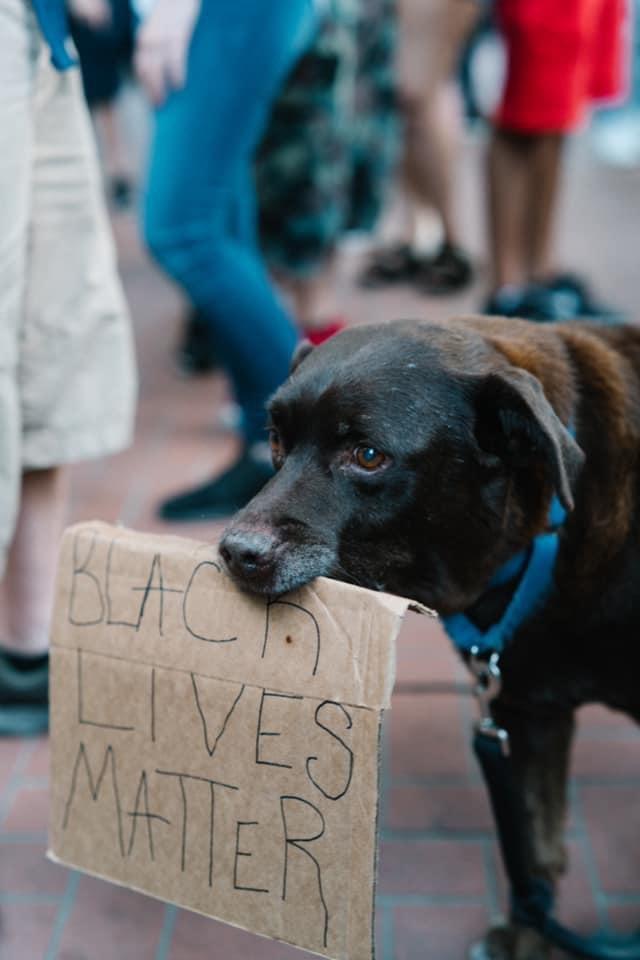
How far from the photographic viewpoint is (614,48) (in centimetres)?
543

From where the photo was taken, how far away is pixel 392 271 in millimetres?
6852

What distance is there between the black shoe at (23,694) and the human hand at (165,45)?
1.63 metres

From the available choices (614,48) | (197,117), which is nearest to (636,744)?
(197,117)

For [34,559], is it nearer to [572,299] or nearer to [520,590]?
[520,590]

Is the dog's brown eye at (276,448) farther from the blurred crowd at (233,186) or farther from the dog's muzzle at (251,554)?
the blurred crowd at (233,186)

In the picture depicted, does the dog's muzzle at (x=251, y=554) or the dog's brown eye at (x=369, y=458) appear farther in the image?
the dog's brown eye at (x=369, y=458)

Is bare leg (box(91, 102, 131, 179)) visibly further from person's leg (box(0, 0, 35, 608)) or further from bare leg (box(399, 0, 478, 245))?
person's leg (box(0, 0, 35, 608))

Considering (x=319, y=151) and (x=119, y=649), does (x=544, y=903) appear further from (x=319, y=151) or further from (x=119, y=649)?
(x=319, y=151)

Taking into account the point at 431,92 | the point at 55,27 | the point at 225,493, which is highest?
the point at 431,92

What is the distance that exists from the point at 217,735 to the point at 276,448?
563mm

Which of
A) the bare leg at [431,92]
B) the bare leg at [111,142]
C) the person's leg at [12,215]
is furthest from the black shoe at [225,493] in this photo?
the bare leg at [111,142]

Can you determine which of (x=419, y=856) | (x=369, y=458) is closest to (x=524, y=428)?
(x=369, y=458)

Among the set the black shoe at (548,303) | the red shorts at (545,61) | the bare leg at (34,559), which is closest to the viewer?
the bare leg at (34,559)

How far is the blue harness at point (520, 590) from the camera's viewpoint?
188 cm
